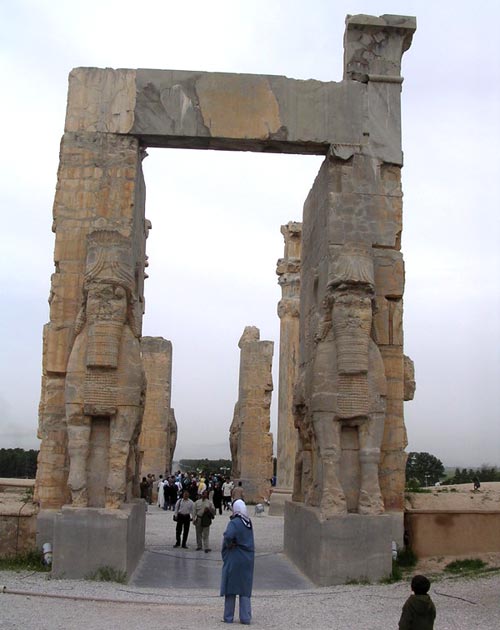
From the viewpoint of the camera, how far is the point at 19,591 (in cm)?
682

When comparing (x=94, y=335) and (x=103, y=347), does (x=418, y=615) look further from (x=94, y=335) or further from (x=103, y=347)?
(x=94, y=335)

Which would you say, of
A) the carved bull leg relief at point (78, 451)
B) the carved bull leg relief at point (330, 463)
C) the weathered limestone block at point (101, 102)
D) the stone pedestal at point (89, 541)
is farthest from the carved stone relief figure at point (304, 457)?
the weathered limestone block at point (101, 102)

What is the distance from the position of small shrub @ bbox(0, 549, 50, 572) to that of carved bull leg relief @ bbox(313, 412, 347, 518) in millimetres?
2885

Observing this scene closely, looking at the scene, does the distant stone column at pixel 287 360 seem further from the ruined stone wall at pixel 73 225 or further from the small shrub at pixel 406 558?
the ruined stone wall at pixel 73 225

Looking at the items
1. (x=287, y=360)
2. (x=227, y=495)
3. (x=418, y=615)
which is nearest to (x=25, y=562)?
(x=418, y=615)

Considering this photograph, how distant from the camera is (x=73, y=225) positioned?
8992mm

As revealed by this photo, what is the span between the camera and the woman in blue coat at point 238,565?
6.11 meters

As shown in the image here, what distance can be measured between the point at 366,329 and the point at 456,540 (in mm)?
2478

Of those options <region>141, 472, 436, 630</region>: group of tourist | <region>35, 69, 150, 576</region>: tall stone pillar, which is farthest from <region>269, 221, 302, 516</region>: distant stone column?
<region>35, 69, 150, 576</region>: tall stone pillar

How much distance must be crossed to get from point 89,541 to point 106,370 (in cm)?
169

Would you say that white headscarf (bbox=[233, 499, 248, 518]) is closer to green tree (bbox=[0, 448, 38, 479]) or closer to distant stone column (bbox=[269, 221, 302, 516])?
distant stone column (bbox=[269, 221, 302, 516])

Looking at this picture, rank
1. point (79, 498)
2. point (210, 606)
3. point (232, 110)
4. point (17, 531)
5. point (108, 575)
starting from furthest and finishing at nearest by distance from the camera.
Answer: point (232, 110) < point (17, 531) < point (79, 498) < point (108, 575) < point (210, 606)

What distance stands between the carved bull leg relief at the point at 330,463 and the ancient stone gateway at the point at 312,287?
0.05ft

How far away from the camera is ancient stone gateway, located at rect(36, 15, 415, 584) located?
321 inches
